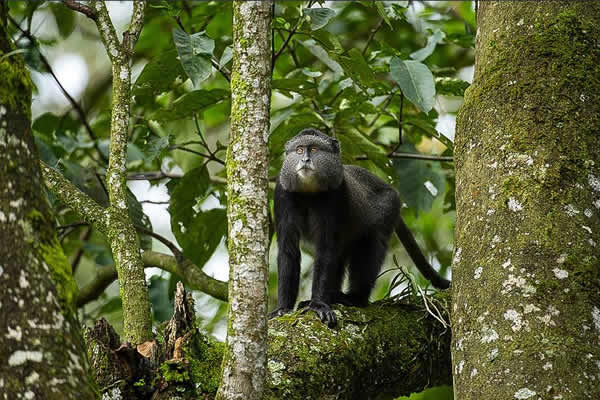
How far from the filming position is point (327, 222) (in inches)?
247

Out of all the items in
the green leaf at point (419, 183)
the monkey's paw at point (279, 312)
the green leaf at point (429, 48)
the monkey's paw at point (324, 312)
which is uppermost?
the green leaf at point (429, 48)

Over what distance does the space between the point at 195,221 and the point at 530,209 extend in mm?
3535

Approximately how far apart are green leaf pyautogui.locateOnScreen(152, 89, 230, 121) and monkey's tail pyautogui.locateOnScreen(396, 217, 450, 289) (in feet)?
7.47

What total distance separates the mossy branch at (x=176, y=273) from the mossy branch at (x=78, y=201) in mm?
1203

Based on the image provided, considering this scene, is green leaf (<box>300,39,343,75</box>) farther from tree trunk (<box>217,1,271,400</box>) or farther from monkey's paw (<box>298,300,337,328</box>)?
tree trunk (<box>217,1,271,400</box>)

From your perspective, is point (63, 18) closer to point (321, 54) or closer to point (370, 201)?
point (321, 54)

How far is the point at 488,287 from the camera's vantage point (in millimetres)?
3543

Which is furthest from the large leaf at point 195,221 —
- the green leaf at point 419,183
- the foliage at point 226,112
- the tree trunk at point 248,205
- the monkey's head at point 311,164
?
the tree trunk at point 248,205

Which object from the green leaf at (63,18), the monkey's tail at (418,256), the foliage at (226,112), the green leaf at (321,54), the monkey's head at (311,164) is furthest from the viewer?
the green leaf at (63,18)

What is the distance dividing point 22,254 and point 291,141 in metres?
4.21

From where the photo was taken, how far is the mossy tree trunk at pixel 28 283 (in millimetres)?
2311

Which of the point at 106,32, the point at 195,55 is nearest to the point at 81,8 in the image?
the point at 106,32

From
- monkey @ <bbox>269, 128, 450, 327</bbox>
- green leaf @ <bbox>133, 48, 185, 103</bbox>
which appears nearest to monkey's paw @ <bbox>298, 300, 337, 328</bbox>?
monkey @ <bbox>269, 128, 450, 327</bbox>

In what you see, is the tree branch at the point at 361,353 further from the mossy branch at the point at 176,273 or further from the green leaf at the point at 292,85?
the green leaf at the point at 292,85
